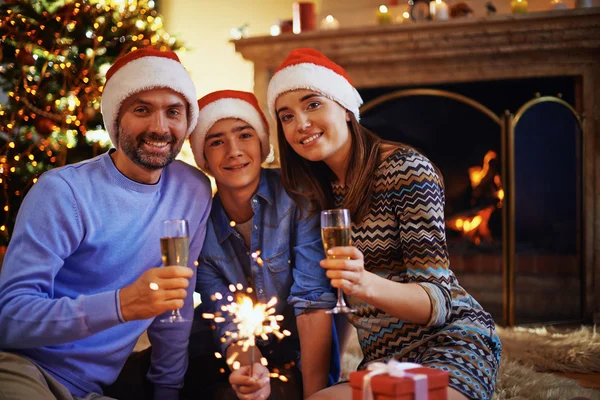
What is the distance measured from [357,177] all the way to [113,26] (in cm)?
266

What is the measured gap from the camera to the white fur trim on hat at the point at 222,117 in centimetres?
214

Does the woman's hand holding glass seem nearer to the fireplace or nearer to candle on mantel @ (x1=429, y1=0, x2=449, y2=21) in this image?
the fireplace

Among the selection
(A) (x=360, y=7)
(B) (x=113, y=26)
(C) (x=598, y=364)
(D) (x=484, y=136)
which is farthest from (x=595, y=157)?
(B) (x=113, y=26)

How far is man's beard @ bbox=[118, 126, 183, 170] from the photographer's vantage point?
1947mm

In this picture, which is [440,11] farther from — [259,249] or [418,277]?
[418,277]

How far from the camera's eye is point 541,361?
306 centimetres

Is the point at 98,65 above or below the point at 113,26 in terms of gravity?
below

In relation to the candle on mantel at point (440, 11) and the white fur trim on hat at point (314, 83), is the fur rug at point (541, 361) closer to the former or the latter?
the white fur trim on hat at point (314, 83)

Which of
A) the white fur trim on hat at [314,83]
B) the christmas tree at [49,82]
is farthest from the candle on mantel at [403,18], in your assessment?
the white fur trim on hat at [314,83]

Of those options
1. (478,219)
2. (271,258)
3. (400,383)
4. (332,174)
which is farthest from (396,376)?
(478,219)

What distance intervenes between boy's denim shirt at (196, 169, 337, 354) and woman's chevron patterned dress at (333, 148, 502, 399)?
0.15 meters

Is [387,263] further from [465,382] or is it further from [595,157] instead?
[595,157]

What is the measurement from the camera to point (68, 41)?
381 cm

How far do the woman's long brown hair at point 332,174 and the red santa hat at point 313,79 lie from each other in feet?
0.24
